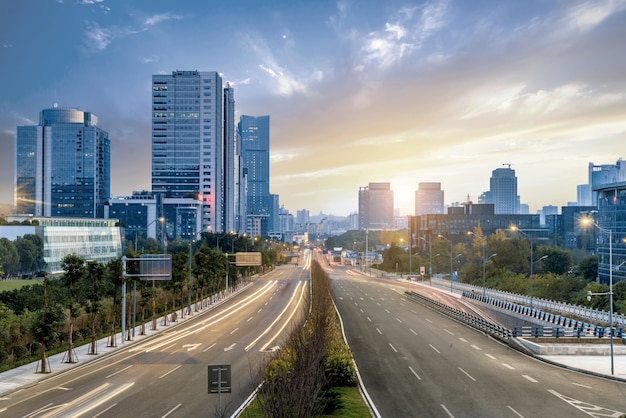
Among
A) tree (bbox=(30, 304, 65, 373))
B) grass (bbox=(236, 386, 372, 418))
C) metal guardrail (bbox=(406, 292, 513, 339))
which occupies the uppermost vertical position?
tree (bbox=(30, 304, 65, 373))

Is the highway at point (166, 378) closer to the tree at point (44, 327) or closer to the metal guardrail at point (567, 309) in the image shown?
the tree at point (44, 327)

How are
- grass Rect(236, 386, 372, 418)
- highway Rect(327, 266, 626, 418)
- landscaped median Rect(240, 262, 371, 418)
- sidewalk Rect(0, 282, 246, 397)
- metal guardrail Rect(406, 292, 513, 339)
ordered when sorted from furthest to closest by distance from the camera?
metal guardrail Rect(406, 292, 513, 339) → sidewalk Rect(0, 282, 246, 397) → highway Rect(327, 266, 626, 418) → grass Rect(236, 386, 372, 418) → landscaped median Rect(240, 262, 371, 418)

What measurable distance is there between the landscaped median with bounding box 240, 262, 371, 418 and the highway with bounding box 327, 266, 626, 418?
4.87ft

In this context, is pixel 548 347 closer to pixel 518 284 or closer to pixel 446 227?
pixel 518 284

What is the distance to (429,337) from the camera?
4531 cm

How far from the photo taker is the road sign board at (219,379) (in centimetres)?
1666

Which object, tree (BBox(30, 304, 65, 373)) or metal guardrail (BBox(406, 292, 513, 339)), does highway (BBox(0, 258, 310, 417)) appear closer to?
tree (BBox(30, 304, 65, 373))

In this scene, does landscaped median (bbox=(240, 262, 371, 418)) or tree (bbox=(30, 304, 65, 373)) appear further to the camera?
tree (bbox=(30, 304, 65, 373))

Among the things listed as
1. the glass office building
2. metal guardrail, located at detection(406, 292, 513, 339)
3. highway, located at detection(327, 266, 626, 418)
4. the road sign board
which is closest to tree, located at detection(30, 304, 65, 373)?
highway, located at detection(327, 266, 626, 418)

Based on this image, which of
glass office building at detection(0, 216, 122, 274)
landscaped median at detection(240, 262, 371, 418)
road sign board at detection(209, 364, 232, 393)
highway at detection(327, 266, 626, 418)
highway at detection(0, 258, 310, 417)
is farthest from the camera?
glass office building at detection(0, 216, 122, 274)

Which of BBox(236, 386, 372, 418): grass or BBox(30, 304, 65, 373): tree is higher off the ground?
BBox(30, 304, 65, 373): tree

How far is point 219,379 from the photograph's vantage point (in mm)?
16641

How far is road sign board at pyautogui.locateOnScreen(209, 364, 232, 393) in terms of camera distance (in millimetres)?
16656

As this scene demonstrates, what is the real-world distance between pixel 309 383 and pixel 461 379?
52.2ft
